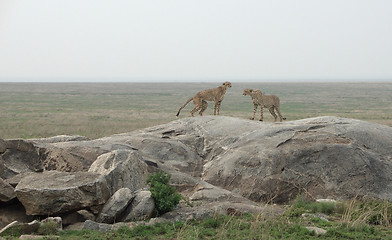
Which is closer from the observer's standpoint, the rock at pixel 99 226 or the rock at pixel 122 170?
the rock at pixel 99 226

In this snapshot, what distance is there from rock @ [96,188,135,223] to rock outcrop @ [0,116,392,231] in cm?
3

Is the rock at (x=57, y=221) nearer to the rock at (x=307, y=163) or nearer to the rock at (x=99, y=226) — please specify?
the rock at (x=99, y=226)

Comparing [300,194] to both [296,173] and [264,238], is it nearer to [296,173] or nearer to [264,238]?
[296,173]

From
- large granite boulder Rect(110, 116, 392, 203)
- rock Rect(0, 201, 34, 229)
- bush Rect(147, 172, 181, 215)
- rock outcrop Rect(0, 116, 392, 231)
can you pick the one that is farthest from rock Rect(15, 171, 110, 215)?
large granite boulder Rect(110, 116, 392, 203)

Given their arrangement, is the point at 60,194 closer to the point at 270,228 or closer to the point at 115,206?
the point at 115,206

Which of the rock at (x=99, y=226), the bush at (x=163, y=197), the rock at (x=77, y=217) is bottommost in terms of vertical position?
the rock at (x=77, y=217)

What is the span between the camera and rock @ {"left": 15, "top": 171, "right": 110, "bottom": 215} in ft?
38.3

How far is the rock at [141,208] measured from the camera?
39.2ft

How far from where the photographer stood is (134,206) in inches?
479

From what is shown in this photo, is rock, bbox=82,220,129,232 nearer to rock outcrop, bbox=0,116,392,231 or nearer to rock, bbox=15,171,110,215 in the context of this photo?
rock outcrop, bbox=0,116,392,231

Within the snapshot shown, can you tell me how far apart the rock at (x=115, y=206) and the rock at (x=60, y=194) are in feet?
0.80

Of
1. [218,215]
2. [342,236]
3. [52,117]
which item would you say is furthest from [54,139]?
[52,117]

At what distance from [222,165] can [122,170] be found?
4622 millimetres

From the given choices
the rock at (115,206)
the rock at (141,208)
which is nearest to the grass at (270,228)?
the rock at (141,208)
